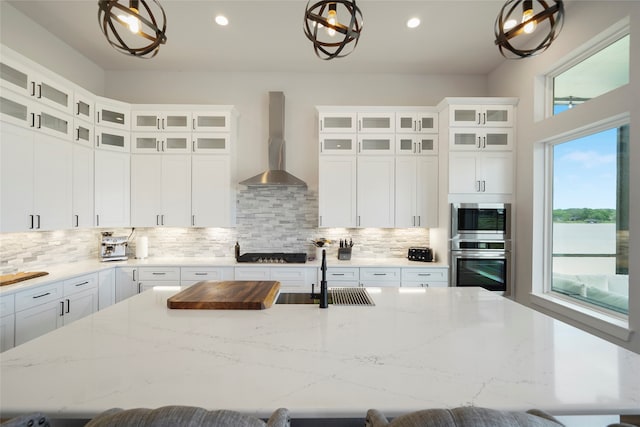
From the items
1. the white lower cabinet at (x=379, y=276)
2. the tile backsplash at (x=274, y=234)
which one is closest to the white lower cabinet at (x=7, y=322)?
the tile backsplash at (x=274, y=234)

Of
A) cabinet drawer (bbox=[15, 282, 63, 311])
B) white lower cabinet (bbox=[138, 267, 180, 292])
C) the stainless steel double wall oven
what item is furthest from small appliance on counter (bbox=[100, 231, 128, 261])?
the stainless steel double wall oven

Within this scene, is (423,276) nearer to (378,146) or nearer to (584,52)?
(378,146)

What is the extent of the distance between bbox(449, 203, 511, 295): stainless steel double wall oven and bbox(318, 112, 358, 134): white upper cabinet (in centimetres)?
176

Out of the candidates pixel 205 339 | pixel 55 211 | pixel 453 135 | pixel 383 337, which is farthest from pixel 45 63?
pixel 453 135

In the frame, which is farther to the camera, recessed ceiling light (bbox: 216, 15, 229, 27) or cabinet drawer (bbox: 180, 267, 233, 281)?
cabinet drawer (bbox: 180, 267, 233, 281)

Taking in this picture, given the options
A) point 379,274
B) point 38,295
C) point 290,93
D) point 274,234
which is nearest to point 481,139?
point 379,274

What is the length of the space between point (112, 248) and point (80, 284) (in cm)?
71

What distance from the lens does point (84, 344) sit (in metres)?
1.22

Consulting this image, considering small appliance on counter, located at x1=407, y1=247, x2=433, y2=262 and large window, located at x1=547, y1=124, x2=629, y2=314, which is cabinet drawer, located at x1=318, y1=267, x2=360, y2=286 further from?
A: large window, located at x1=547, y1=124, x2=629, y2=314

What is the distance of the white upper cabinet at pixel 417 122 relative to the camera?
370 centimetres

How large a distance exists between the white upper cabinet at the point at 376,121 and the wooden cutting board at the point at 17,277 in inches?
148

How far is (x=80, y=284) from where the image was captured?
2973 millimetres

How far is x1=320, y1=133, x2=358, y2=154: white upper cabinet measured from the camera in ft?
12.2

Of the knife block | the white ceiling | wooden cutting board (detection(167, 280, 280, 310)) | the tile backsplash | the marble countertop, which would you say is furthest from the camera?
the tile backsplash
